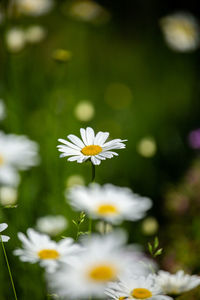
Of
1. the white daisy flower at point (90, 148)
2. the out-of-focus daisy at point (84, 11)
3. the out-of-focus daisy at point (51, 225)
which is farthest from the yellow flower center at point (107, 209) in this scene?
the out-of-focus daisy at point (84, 11)

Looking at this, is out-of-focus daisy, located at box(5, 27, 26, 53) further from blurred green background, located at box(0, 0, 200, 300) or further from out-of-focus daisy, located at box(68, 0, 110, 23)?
out-of-focus daisy, located at box(68, 0, 110, 23)

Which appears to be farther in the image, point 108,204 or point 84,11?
point 84,11

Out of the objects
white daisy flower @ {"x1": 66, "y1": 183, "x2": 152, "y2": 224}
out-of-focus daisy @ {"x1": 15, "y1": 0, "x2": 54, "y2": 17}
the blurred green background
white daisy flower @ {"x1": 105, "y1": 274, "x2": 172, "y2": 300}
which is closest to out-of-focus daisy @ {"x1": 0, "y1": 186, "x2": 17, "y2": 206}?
the blurred green background

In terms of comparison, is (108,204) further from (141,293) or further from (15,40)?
(15,40)

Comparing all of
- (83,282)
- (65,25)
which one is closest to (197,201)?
(83,282)

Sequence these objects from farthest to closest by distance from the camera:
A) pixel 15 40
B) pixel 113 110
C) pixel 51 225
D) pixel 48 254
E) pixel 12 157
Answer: pixel 113 110, pixel 15 40, pixel 51 225, pixel 12 157, pixel 48 254

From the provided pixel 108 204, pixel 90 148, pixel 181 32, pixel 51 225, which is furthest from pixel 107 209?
pixel 181 32

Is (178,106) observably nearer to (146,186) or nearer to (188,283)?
(146,186)

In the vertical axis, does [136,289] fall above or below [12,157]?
below
